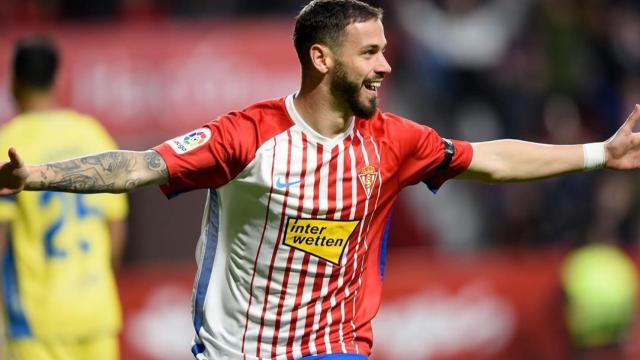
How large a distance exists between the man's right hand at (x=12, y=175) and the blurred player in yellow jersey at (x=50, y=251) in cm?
199

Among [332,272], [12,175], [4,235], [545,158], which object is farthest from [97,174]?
[4,235]

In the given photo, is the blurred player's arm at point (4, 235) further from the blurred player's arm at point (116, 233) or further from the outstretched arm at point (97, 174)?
the outstretched arm at point (97, 174)

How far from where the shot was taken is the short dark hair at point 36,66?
701 cm

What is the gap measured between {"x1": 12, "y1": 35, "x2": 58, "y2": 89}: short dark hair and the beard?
205 cm

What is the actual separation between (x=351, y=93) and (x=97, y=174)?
3.37 ft

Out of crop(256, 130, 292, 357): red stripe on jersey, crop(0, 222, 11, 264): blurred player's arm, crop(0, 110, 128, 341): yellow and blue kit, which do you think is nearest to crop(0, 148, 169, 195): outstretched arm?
crop(256, 130, 292, 357): red stripe on jersey

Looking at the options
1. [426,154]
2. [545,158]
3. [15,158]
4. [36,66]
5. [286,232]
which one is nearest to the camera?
[15,158]

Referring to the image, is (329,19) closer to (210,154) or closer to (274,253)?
(210,154)

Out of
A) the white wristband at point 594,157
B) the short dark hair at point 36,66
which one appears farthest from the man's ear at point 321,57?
the short dark hair at point 36,66

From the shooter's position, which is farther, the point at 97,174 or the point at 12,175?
the point at 97,174

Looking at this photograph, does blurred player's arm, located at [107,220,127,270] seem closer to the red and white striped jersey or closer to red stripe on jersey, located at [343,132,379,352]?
the red and white striped jersey

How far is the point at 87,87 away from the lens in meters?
11.1

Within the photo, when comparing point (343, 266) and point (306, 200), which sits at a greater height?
point (306, 200)

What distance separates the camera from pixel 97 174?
5.08m
